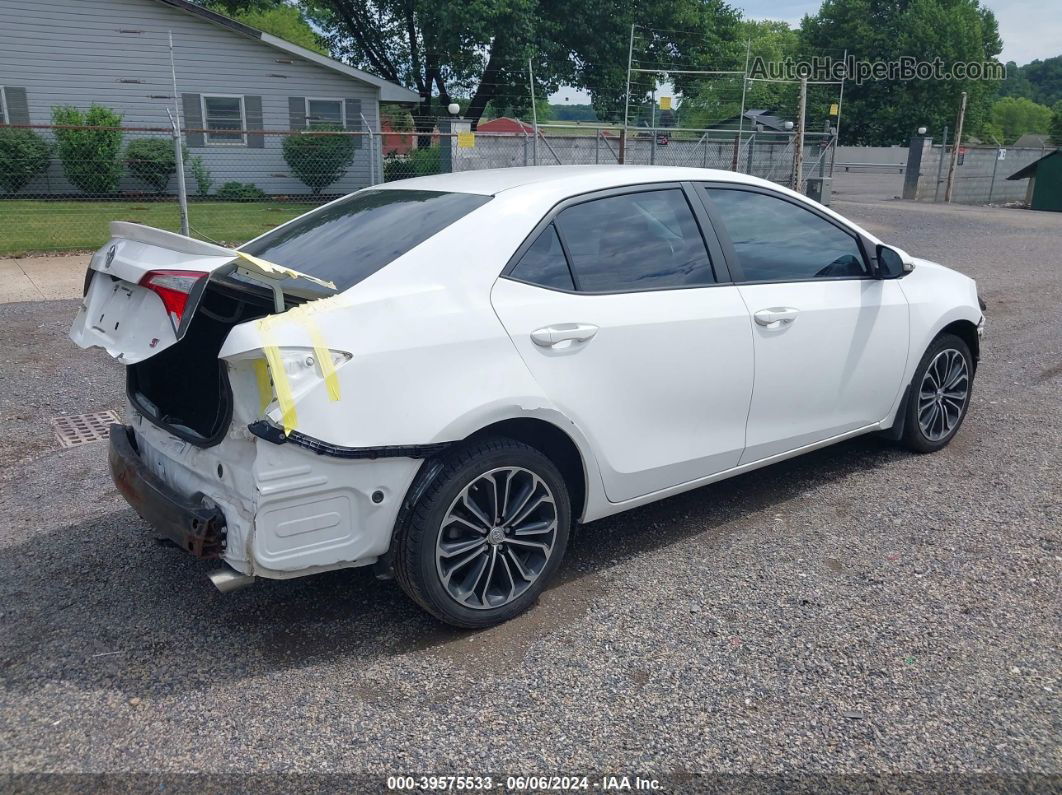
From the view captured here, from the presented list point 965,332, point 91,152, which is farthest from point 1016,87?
point 965,332

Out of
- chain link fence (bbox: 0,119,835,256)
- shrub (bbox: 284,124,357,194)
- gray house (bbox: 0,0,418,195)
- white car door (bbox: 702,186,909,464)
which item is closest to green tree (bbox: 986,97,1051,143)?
chain link fence (bbox: 0,119,835,256)

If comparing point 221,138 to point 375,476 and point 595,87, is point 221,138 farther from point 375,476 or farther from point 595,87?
point 375,476

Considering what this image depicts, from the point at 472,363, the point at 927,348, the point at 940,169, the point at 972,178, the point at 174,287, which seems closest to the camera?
the point at 174,287

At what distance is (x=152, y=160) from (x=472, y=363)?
18.1 m

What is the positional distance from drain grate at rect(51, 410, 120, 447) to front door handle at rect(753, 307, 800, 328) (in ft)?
13.1

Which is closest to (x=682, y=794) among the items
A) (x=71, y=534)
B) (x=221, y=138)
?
(x=71, y=534)

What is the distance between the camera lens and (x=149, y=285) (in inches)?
113

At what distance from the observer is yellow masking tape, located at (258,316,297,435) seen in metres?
2.67

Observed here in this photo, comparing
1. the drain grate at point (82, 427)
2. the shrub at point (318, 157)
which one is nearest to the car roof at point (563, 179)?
the drain grate at point (82, 427)

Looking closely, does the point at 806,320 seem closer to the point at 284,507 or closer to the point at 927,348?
the point at 927,348

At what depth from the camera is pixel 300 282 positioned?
310 cm

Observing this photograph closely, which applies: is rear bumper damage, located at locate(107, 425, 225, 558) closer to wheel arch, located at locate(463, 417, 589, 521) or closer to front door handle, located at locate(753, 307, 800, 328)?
wheel arch, located at locate(463, 417, 589, 521)

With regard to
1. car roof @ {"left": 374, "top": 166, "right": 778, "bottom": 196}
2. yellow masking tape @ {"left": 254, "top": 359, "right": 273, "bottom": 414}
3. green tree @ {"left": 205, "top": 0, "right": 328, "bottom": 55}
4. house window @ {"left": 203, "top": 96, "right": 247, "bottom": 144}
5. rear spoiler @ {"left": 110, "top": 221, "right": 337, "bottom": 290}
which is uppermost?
green tree @ {"left": 205, "top": 0, "right": 328, "bottom": 55}

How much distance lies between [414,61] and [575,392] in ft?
92.9
